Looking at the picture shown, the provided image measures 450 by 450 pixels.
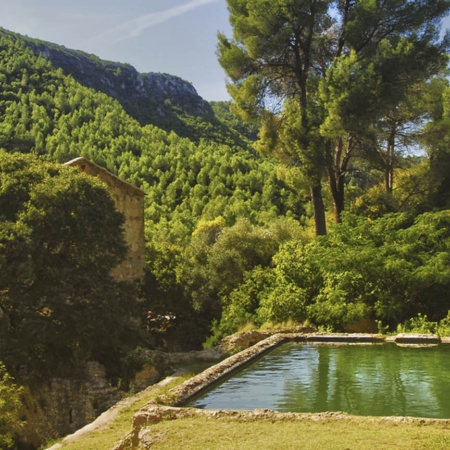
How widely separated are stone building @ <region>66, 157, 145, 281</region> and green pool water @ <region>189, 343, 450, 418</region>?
1043cm

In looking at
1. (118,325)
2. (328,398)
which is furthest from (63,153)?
(328,398)

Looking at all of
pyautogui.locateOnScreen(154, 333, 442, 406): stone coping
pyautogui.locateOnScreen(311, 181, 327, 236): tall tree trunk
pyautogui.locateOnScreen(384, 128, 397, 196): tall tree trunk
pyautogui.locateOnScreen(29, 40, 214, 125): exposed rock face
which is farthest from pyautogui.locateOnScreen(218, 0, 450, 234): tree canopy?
pyautogui.locateOnScreen(29, 40, 214, 125): exposed rock face

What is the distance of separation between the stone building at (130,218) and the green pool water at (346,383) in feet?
34.2

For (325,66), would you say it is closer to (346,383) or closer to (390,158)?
(390,158)

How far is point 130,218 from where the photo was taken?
22.0 metres

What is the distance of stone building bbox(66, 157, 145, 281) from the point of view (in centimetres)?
2071

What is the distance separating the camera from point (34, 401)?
12422mm

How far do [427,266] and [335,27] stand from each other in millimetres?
10206

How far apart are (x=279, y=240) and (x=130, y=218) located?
574 cm

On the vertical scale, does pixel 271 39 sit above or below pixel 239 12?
below

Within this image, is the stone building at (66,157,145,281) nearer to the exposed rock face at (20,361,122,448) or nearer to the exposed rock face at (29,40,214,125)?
the exposed rock face at (20,361,122,448)

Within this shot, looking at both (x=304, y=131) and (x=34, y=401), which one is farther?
(x=304, y=131)

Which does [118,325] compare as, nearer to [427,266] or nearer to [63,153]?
[427,266]

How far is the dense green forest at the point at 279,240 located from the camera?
12898 mm
